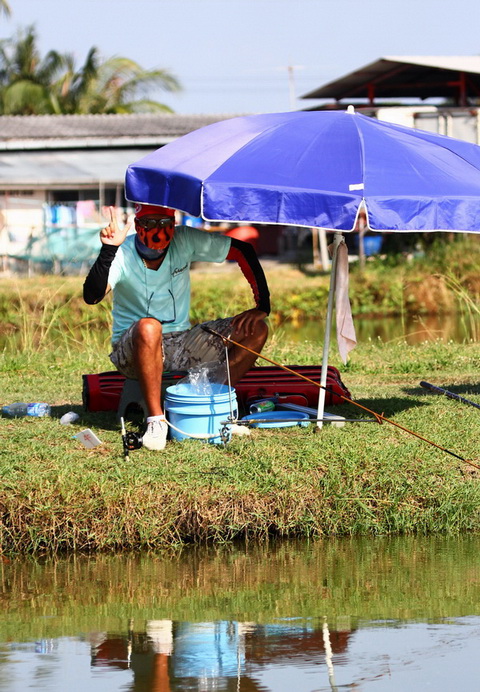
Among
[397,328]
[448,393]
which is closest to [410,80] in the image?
[397,328]

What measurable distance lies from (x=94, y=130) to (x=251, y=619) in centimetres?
2253

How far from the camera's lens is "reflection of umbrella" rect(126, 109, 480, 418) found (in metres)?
5.54

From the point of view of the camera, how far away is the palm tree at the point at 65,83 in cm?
3266

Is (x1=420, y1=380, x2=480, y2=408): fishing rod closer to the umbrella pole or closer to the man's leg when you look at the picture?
the umbrella pole

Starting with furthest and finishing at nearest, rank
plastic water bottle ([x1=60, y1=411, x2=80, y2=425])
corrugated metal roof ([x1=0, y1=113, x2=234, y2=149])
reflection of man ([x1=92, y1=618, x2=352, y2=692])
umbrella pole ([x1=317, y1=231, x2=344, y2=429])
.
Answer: corrugated metal roof ([x1=0, y1=113, x2=234, y2=149])
plastic water bottle ([x1=60, y1=411, x2=80, y2=425])
umbrella pole ([x1=317, y1=231, x2=344, y2=429])
reflection of man ([x1=92, y1=618, x2=352, y2=692])

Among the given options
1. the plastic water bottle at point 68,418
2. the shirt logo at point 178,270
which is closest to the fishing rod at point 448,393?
the shirt logo at point 178,270

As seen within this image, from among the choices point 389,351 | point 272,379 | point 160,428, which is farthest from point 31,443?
point 389,351

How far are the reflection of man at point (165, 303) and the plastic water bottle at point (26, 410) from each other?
0.99 metres

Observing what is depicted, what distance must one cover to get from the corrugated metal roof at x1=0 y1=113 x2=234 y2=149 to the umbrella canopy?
63.0 feet

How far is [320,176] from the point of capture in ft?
18.6

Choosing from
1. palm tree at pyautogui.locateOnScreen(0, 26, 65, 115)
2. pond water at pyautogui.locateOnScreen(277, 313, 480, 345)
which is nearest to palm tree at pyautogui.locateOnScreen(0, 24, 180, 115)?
palm tree at pyautogui.locateOnScreen(0, 26, 65, 115)

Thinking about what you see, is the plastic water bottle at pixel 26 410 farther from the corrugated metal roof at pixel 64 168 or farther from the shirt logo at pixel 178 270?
the corrugated metal roof at pixel 64 168

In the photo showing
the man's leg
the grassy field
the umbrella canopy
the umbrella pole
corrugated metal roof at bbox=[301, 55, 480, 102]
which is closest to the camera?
the grassy field

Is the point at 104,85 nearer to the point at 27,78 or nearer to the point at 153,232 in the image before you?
the point at 27,78
